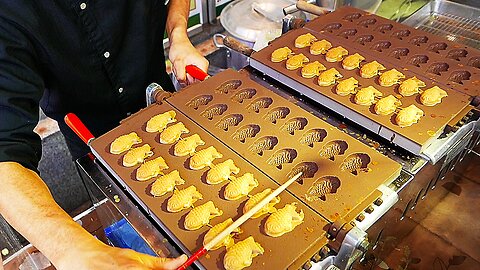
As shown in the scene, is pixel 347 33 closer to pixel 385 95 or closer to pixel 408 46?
pixel 408 46

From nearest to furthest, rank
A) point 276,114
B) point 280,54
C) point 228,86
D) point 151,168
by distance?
point 151,168 < point 276,114 < point 228,86 < point 280,54

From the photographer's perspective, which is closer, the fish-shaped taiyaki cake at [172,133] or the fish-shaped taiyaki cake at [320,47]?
the fish-shaped taiyaki cake at [172,133]

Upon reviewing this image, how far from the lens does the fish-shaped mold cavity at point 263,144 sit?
4.18 feet

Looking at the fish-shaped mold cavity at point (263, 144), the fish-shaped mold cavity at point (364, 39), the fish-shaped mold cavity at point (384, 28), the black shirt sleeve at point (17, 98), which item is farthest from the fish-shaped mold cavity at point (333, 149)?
the black shirt sleeve at point (17, 98)

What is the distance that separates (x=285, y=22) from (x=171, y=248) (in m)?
1.21

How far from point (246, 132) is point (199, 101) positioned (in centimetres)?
23

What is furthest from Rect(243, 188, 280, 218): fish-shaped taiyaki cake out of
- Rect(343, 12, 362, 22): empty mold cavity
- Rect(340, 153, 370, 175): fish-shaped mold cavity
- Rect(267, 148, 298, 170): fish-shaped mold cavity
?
Rect(343, 12, 362, 22): empty mold cavity

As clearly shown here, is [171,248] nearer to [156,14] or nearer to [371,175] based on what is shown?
[371,175]

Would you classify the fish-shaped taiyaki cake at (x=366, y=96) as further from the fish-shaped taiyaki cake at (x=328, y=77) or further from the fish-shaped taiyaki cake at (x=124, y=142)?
the fish-shaped taiyaki cake at (x=124, y=142)

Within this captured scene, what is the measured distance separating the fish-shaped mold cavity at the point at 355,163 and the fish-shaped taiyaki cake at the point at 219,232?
0.37 m

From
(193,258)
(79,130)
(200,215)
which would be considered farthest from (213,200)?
(79,130)

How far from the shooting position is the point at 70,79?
1.59 meters

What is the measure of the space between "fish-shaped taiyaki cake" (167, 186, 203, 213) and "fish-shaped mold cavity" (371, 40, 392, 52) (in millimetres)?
969

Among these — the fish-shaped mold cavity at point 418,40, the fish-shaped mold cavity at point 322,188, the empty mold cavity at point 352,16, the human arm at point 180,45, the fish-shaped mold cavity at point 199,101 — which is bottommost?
the human arm at point 180,45
